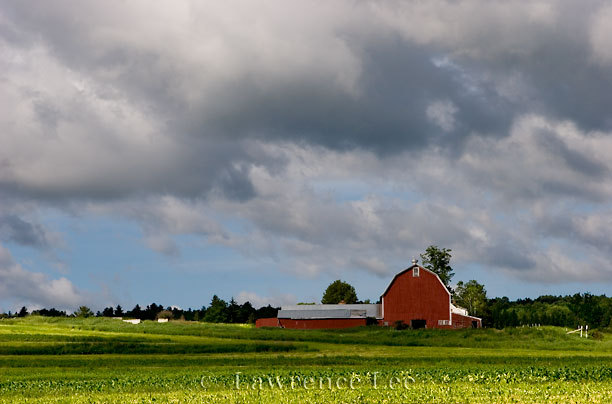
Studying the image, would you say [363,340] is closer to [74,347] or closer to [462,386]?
[74,347]

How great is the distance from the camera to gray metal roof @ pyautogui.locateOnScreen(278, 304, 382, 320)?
109312mm

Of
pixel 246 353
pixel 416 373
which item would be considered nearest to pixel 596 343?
pixel 246 353

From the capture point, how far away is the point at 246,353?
5703cm

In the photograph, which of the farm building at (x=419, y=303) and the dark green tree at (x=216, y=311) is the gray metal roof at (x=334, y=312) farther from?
the dark green tree at (x=216, y=311)

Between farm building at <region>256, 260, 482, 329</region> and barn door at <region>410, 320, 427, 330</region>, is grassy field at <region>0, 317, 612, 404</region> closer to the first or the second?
farm building at <region>256, 260, 482, 329</region>

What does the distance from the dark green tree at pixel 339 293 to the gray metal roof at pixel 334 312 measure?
3235 cm

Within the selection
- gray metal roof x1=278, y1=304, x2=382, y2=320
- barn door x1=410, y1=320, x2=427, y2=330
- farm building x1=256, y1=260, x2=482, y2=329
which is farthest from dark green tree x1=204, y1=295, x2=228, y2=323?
barn door x1=410, y1=320, x2=427, y2=330

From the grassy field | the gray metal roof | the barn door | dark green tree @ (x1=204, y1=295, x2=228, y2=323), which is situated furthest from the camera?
dark green tree @ (x1=204, y1=295, x2=228, y2=323)

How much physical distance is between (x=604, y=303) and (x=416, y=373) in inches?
5610

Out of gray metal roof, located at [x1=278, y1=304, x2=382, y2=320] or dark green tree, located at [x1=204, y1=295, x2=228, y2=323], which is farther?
dark green tree, located at [x1=204, y1=295, x2=228, y2=323]

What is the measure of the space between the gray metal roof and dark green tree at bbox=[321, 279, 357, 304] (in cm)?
3235

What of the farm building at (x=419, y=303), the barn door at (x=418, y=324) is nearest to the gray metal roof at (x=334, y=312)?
the farm building at (x=419, y=303)

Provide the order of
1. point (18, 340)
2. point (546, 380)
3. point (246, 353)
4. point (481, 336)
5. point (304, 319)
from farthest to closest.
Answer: point (304, 319) < point (481, 336) < point (18, 340) < point (246, 353) < point (546, 380)

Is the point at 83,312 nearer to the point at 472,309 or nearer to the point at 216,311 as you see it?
the point at 216,311
